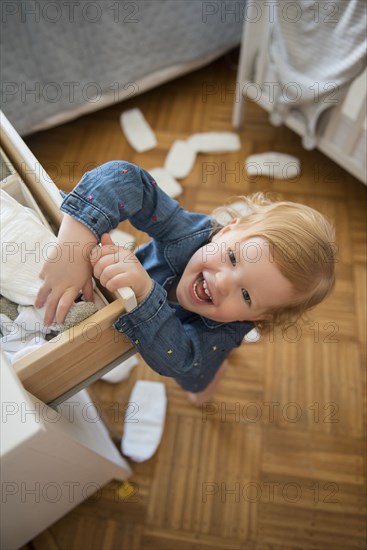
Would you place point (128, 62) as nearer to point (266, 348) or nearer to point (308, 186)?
point (308, 186)

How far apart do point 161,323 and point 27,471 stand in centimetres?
27

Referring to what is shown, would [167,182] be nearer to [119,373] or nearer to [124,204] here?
[119,373]

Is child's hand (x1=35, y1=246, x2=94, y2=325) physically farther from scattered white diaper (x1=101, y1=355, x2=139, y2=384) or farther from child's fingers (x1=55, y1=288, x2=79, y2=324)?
scattered white diaper (x1=101, y1=355, x2=139, y2=384)

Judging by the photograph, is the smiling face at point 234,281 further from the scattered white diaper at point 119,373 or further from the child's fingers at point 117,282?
the scattered white diaper at point 119,373

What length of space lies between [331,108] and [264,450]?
98cm

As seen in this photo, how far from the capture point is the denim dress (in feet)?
2.11

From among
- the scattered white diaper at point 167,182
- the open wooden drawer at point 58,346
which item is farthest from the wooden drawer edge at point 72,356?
the scattered white diaper at point 167,182

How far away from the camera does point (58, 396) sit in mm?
648

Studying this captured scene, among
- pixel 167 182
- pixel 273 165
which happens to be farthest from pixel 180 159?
pixel 273 165

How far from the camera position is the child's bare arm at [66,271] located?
62 cm

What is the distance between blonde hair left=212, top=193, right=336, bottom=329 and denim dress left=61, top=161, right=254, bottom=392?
0.12 m

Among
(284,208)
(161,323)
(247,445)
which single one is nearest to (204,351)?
(161,323)

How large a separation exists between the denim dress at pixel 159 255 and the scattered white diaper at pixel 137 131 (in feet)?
2.48

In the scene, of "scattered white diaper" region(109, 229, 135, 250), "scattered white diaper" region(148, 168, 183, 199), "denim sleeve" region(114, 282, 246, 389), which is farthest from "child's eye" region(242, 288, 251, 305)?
"scattered white diaper" region(148, 168, 183, 199)
